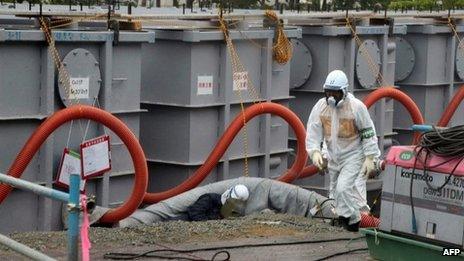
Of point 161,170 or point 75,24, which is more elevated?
point 75,24

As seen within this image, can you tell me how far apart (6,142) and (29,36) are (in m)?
1.08

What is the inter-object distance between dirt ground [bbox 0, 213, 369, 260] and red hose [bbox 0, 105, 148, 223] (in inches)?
22.5

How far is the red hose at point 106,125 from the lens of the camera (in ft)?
34.9

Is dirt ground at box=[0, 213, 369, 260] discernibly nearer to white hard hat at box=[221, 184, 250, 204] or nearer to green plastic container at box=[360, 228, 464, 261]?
green plastic container at box=[360, 228, 464, 261]

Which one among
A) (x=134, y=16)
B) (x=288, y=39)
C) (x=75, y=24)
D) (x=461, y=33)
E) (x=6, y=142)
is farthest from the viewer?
(x=461, y=33)

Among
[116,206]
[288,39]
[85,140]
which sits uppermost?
[288,39]

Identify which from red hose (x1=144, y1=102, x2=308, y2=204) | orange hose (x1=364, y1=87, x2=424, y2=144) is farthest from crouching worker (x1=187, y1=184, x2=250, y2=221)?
orange hose (x1=364, y1=87, x2=424, y2=144)

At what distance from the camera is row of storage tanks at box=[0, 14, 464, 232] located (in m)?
11.2

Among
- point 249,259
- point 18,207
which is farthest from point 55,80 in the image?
point 249,259

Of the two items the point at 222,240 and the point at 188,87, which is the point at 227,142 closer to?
the point at 188,87

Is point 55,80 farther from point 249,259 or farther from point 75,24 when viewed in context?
point 249,259

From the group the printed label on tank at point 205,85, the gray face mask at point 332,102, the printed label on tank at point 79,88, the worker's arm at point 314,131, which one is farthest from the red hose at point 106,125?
the printed label on tank at point 205,85

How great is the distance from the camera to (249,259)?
9531 mm
